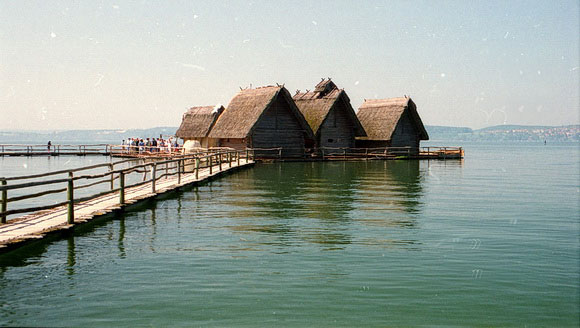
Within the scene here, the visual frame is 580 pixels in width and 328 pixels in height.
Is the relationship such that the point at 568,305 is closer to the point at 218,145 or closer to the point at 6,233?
the point at 6,233

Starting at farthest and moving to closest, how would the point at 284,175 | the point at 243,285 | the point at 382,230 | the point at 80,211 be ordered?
the point at 284,175
the point at 80,211
the point at 382,230
the point at 243,285

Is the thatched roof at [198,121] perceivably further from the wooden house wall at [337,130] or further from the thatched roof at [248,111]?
the wooden house wall at [337,130]

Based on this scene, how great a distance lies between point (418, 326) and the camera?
8125mm

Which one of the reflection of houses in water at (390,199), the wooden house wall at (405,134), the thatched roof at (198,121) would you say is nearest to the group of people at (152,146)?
the thatched roof at (198,121)

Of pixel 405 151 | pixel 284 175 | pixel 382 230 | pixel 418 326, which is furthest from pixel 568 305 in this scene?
pixel 405 151

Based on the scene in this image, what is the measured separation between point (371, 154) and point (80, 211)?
41151 mm

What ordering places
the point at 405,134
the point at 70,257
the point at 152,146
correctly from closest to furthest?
the point at 70,257 → the point at 405,134 → the point at 152,146

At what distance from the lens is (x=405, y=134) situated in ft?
200

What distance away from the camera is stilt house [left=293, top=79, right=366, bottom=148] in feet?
180

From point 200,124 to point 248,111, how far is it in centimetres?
1229

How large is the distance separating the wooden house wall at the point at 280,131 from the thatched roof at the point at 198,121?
35.1ft

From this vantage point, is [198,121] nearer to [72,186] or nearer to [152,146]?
[152,146]

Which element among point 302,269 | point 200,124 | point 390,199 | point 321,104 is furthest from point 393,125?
point 302,269

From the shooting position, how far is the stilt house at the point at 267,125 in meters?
50.1
